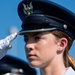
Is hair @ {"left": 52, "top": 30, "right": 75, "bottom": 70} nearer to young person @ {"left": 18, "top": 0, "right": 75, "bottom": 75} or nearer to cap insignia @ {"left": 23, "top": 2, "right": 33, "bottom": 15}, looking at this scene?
young person @ {"left": 18, "top": 0, "right": 75, "bottom": 75}

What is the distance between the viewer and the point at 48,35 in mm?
2717

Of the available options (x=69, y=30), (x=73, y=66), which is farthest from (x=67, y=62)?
(x=69, y=30)

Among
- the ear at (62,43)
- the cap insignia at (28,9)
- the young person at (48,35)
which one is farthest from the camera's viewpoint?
the cap insignia at (28,9)

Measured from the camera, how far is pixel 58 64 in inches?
109

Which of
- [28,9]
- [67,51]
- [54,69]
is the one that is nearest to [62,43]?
[67,51]

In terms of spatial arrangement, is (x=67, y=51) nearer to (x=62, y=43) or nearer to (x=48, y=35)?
(x=62, y=43)

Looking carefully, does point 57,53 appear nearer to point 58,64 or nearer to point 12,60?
point 58,64

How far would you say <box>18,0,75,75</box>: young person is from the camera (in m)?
2.62

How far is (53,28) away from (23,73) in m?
0.73

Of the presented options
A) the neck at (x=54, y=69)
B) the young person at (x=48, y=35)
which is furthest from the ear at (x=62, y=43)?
the neck at (x=54, y=69)

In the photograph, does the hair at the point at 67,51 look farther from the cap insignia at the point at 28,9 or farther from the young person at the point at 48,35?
the cap insignia at the point at 28,9

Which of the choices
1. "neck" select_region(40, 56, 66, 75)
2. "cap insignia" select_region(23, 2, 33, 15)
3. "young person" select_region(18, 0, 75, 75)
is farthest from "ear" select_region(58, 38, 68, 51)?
"cap insignia" select_region(23, 2, 33, 15)

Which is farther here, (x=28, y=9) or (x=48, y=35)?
(x=28, y=9)

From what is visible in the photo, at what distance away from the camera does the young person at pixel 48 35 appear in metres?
2.62
